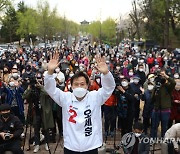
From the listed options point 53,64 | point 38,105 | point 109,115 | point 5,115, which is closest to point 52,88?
point 53,64

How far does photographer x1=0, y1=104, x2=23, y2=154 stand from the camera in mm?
5480

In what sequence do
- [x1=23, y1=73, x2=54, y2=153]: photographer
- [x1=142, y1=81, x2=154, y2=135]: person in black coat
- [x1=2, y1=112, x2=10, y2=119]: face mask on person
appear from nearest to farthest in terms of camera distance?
[x1=2, y1=112, x2=10, y2=119]: face mask on person
[x1=23, y1=73, x2=54, y2=153]: photographer
[x1=142, y1=81, x2=154, y2=135]: person in black coat

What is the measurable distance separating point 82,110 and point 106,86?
329 mm

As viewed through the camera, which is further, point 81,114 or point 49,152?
point 49,152

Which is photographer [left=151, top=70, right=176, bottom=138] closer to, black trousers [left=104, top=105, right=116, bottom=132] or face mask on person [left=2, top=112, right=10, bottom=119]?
black trousers [left=104, top=105, right=116, bottom=132]

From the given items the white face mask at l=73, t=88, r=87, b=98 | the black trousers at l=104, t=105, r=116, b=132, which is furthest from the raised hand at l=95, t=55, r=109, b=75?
the black trousers at l=104, t=105, r=116, b=132

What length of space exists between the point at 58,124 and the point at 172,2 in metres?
29.7

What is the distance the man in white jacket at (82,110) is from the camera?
2.99 meters

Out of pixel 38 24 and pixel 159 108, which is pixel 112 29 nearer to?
pixel 38 24

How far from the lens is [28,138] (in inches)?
302

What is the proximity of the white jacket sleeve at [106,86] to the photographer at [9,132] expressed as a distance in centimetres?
290

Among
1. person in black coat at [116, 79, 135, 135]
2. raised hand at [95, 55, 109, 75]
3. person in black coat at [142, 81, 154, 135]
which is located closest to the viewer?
raised hand at [95, 55, 109, 75]

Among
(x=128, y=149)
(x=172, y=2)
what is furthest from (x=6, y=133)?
(x=172, y=2)

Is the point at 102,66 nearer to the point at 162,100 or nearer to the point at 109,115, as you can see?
the point at 162,100
